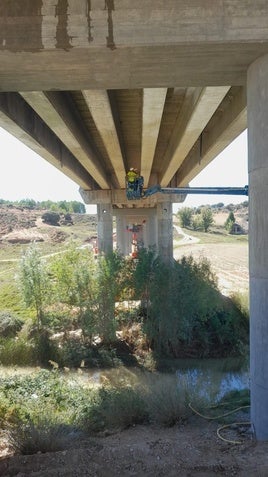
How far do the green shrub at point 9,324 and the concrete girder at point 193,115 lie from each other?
13.0 metres

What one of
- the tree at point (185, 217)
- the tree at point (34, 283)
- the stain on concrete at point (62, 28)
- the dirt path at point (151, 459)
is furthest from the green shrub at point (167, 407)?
the tree at point (185, 217)

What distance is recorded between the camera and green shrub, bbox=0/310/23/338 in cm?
2116

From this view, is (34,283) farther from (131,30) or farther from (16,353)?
(131,30)

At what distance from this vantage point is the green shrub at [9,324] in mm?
21156

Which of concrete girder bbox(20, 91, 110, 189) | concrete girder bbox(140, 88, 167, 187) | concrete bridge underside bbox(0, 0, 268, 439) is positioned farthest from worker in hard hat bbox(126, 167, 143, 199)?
concrete bridge underside bbox(0, 0, 268, 439)

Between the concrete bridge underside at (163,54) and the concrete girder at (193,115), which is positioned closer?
the concrete bridge underside at (163,54)

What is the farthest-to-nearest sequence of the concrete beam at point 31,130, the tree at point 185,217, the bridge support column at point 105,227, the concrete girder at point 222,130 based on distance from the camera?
the tree at point 185,217 → the bridge support column at point 105,227 → the concrete girder at point 222,130 → the concrete beam at point 31,130

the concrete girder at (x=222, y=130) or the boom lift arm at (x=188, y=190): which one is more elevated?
the concrete girder at (x=222, y=130)

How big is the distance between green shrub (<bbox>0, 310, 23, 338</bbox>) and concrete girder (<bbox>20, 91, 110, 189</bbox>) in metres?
11.1

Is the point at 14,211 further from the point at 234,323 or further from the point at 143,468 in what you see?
the point at 143,468

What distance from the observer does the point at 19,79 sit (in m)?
6.43

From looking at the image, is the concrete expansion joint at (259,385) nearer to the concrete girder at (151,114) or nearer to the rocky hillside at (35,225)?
the concrete girder at (151,114)

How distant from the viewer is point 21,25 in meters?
5.58

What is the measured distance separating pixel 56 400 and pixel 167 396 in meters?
4.24
